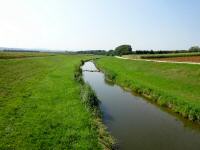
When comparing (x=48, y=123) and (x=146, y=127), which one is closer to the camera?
(x=48, y=123)

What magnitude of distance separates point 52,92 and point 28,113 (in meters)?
6.42

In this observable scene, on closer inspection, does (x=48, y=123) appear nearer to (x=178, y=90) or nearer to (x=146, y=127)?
(x=146, y=127)

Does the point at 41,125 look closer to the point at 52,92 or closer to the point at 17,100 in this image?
the point at 17,100

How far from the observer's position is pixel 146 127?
1408 cm

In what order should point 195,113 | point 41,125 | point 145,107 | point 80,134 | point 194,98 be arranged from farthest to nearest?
point 145,107 < point 194,98 < point 195,113 < point 41,125 < point 80,134

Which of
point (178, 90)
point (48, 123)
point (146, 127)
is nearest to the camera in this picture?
point (48, 123)

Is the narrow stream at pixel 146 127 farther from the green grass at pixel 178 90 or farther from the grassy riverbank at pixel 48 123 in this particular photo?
the grassy riverbank at pixel 48 123

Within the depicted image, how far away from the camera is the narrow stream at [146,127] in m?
11.7

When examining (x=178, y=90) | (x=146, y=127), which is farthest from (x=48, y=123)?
(x=178, y=90)

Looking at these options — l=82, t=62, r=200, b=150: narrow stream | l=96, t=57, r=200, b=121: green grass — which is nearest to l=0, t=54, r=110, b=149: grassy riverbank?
l=82, t=62, r=200, b=150: narrow stream

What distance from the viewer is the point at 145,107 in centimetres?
1892

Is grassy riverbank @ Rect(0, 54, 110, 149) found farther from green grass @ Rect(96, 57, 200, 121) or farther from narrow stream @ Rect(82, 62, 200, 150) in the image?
green grass @ Rect(96, 57, 200, 121)

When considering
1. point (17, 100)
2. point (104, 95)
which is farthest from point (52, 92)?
point (104, 95)

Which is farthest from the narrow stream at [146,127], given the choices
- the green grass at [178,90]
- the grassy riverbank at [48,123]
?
the grassy riverbank at [48,123]
